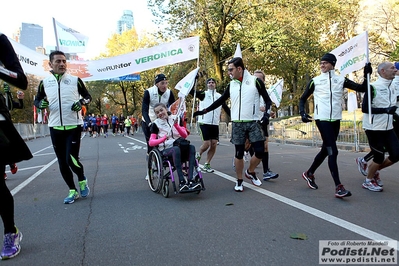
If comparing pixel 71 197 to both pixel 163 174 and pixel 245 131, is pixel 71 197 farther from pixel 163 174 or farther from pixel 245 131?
pixel 245 131

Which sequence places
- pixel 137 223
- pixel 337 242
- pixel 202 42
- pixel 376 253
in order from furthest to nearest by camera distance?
pixel 202 42
pixel 137 223
pixel 337 242
pixel 376 253

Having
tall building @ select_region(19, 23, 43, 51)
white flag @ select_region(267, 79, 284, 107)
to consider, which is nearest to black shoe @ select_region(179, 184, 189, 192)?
white flag @ select_region(267, 79, 284, 107)

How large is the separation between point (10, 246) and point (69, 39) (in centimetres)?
675

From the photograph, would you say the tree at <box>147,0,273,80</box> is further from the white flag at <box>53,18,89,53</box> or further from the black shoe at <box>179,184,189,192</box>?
the black shoe at <box>179,184,189,192</box>

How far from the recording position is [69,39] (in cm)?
874

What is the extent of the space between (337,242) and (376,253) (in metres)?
0.34

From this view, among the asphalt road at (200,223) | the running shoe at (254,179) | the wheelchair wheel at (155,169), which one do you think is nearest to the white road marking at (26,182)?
the asphalt road at (200,223)

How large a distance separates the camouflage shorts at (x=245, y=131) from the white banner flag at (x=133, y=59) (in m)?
2.98

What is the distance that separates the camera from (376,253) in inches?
115

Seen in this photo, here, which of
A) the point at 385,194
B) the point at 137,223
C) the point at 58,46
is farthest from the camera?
the point at 58,46

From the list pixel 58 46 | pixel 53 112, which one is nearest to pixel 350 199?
pixel 53 112

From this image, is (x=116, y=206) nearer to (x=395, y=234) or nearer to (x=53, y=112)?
(x=53, y=112)

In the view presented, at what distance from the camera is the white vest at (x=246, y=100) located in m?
5.21

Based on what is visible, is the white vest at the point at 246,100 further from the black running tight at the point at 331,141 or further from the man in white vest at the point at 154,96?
the man in white vest at the point at 154,96
